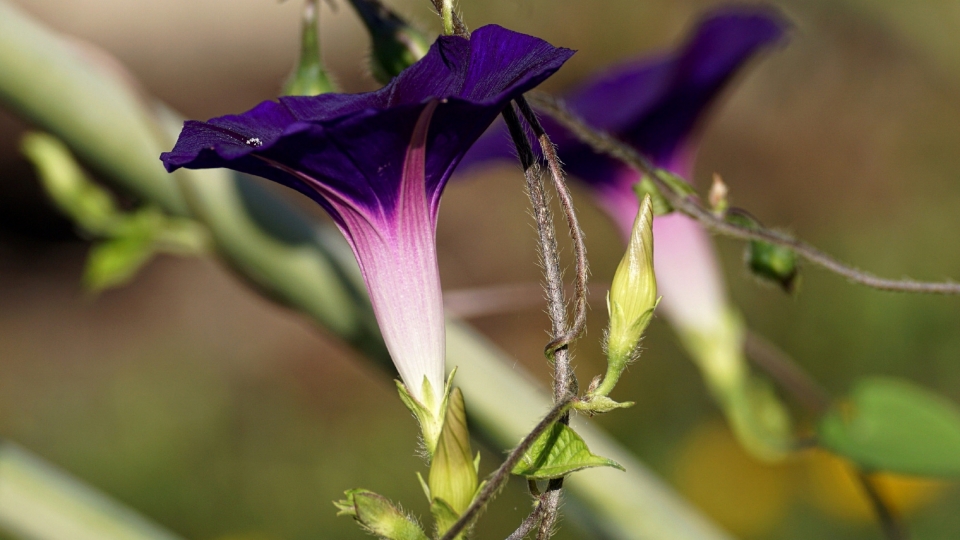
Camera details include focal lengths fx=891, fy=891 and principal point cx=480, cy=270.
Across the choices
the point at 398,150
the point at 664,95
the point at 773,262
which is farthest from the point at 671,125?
the point at 398,150

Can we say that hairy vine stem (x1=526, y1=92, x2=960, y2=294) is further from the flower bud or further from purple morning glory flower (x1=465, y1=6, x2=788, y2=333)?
purple morning glory flower (x1=465, y1=6, x2=788, y2=333)

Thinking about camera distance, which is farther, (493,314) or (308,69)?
(493,314)

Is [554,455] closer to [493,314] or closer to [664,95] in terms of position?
[664,95]

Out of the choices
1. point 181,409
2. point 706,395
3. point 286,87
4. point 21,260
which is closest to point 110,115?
point 286,87

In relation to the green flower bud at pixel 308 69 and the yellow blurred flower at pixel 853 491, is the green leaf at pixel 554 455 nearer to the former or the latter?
the green flower bud at pixel 308 69

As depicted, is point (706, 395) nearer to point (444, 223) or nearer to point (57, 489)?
point (444, 223)

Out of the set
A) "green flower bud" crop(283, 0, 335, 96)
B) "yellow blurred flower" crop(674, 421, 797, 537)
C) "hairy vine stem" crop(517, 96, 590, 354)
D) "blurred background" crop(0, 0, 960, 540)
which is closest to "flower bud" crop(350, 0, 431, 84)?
"green flower bud" crop(283, 0, 335, 96)
